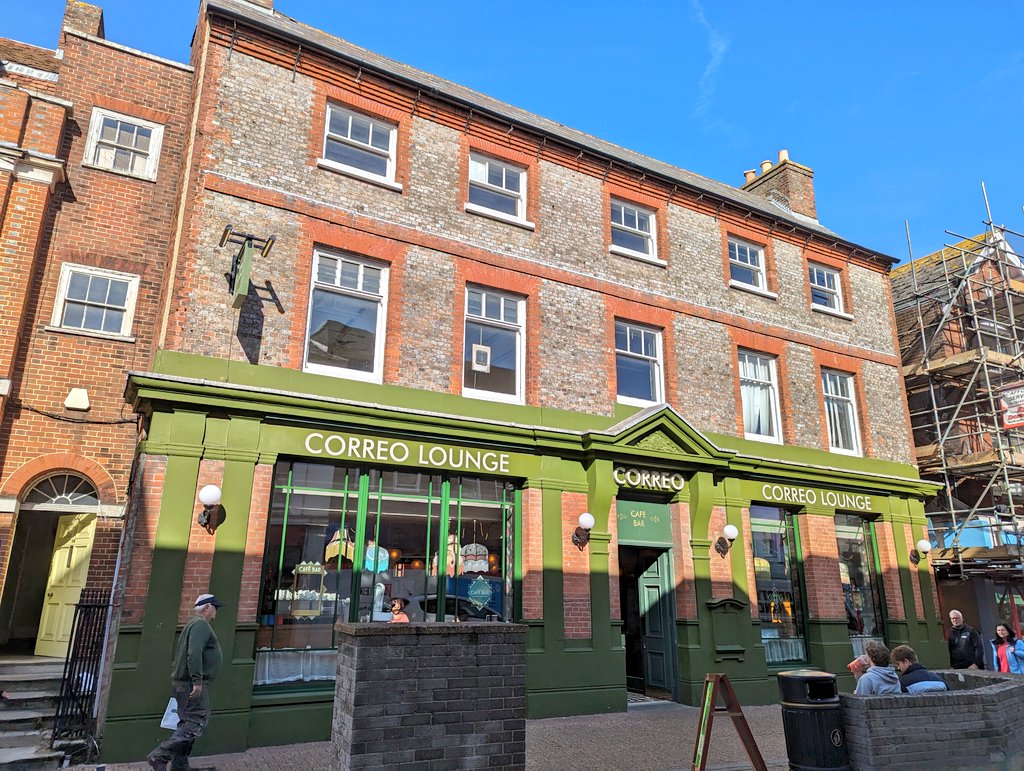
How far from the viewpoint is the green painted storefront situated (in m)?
8.45

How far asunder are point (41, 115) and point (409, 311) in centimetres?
670

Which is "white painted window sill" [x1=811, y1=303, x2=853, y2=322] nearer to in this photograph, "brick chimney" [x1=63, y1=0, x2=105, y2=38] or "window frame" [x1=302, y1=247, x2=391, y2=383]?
"window frame" [x1=302, y1=247, x2=391, y2=383]

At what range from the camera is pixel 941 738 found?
277 inches

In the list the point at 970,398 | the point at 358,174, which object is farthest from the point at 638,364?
the point at 970,398

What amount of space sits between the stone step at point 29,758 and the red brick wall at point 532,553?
594cm

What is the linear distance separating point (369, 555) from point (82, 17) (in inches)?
438

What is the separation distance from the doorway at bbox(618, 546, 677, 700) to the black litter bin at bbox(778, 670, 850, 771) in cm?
500

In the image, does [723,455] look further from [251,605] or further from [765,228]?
[251,605]

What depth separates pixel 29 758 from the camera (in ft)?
24.5

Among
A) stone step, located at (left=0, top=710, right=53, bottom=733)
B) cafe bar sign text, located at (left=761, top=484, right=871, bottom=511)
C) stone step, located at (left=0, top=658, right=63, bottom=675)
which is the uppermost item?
cafe bar sign text, located at (left=761, top=484, right=871, bottom=511)

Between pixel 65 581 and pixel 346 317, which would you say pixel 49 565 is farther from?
pixel 346 317

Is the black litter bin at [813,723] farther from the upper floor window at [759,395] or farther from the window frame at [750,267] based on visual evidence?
the window frame at [750,267]

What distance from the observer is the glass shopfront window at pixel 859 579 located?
14375 millimetres

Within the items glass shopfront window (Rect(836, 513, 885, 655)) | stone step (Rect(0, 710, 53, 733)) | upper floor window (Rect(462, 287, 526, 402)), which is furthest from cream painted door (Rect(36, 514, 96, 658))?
glass shopfront window (Rect(836, 513, 885, 655))
